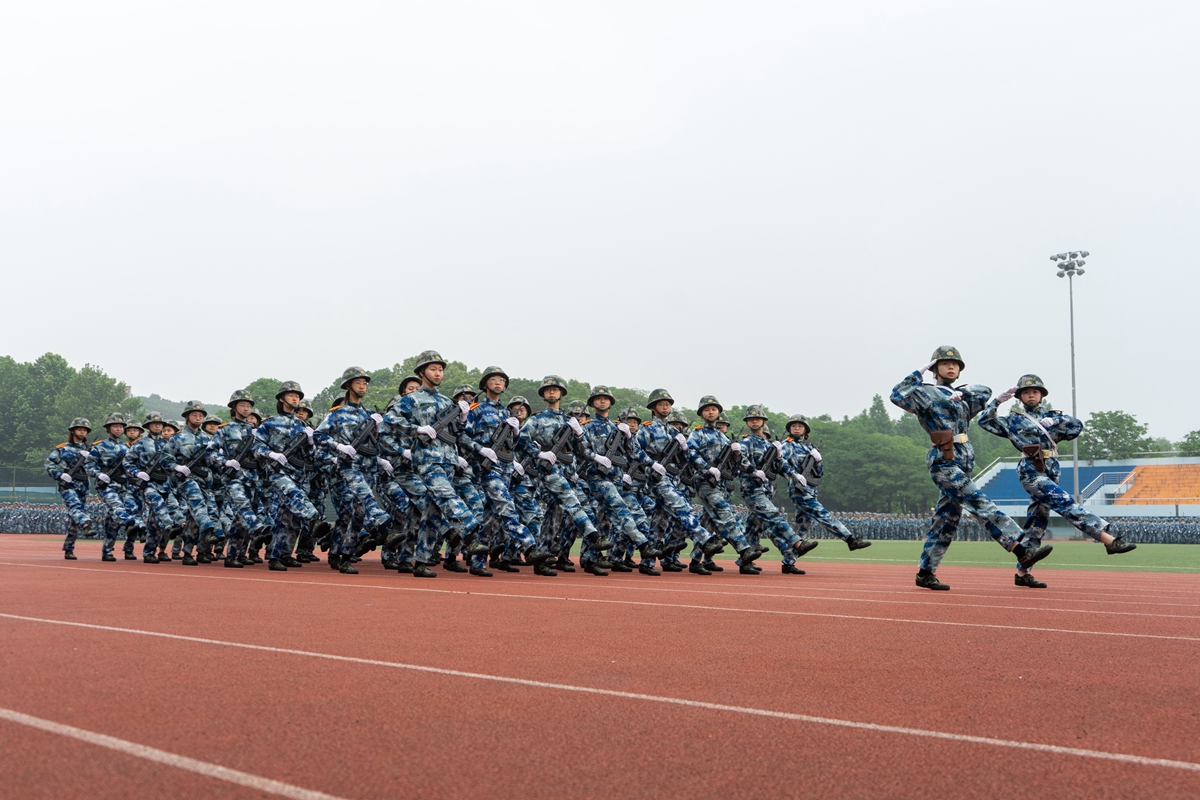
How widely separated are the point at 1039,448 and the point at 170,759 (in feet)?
32.4

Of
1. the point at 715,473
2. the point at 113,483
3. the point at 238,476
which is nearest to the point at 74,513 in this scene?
the point at 113,483

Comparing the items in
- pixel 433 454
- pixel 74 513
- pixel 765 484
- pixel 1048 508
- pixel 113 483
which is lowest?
pixel 74 513

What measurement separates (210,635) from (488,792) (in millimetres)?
3685

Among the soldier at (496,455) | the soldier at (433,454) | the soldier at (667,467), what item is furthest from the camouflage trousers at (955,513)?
the soldier at (433,454)

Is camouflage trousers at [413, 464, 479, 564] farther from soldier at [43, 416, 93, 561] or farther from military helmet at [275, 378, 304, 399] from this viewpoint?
soldier at [43, 416, 93, 561]

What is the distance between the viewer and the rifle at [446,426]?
38.8ft

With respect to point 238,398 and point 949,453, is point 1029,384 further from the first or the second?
point 238,398

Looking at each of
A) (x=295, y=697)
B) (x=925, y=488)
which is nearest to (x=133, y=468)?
(x=295, y=697)

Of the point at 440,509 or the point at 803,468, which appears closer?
the point at 440,509

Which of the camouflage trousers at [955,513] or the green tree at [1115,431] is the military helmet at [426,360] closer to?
the camouflage trousers at [955,513]

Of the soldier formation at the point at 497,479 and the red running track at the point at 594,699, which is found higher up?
the soldier formation at the point at 497,479

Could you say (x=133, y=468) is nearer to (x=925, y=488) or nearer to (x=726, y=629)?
(x=726, y=629)

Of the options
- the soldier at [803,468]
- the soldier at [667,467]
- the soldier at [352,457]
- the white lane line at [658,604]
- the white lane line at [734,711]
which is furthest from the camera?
the soldier at [803,468]

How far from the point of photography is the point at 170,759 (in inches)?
124
